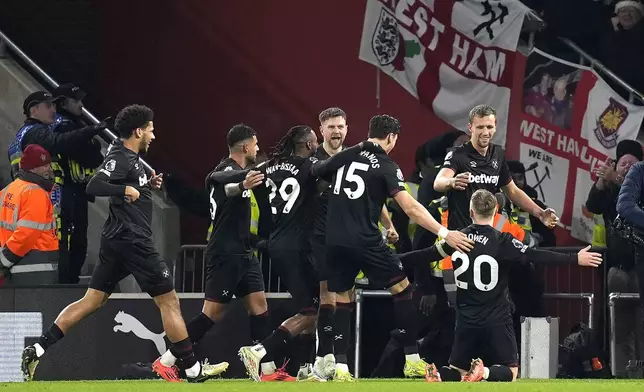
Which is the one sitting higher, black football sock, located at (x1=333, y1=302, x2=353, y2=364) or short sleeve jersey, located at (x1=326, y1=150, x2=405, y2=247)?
short sleeve jersey, located at (x1=326, y1=150, x2=405, y2=247)

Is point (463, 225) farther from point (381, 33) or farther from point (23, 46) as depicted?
point (23, 46)

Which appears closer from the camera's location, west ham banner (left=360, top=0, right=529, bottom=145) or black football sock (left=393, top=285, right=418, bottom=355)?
black football sock (left=393, top=285, right=418, bottom=355)

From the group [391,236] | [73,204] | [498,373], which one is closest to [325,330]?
[391,236]

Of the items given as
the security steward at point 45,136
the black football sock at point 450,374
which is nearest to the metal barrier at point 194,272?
the security steward at point 45,136

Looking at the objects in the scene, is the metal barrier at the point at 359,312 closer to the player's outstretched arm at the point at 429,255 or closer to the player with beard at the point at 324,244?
the player with beard at the point at 324,244

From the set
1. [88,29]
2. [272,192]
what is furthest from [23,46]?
[272,192]

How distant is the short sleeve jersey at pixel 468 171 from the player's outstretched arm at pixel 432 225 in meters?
1.12

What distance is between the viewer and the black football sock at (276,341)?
543 inches

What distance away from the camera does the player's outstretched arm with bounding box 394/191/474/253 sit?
12297 millimetres

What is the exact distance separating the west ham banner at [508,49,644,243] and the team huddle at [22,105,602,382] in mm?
3257

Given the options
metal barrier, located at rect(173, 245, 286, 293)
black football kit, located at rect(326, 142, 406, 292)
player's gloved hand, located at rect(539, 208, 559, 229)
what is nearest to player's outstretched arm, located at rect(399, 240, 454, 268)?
black football kit, located at rect(326, 142, 406, 292)

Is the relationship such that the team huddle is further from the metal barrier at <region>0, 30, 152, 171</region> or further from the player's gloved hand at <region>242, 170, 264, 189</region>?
the metal barrier at <region>0, 30, 152, 171</region>

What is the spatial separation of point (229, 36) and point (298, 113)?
117cm

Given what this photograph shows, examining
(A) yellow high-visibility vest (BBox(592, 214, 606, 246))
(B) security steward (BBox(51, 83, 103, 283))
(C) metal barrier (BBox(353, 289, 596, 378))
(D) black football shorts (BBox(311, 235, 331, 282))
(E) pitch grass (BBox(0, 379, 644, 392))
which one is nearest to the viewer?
(E) pitch grass (BBox(0, 379, 644, 392))
